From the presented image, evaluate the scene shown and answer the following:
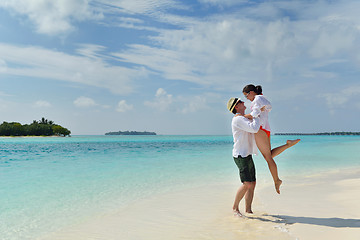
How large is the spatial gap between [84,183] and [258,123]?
6.31 m

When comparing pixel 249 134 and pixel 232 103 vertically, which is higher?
pixel 232 103

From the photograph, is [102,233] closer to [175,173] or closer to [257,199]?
[257,199]

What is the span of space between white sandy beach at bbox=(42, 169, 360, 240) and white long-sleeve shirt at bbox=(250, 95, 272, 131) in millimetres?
1416

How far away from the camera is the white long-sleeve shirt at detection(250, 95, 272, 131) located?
13.4ft

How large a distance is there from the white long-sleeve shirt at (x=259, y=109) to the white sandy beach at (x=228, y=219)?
1416 mm

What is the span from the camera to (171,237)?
3.92 meters

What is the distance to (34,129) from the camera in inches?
4437

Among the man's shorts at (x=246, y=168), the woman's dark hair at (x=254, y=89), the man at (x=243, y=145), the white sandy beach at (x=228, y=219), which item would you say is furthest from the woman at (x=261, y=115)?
the white sandy beach at (x=228, y=219)

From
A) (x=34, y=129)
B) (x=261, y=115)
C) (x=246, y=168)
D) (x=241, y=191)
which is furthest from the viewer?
(x=34, y=129)

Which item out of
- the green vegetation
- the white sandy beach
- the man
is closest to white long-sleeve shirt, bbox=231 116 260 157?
the man

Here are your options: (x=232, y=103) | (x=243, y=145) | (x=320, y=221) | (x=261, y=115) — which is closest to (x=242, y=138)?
(x=243, y=145)

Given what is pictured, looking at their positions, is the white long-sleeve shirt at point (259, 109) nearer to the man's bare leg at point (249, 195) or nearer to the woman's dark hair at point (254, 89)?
the woman's dark hair at point (254, 89)

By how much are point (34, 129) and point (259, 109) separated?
123 meters

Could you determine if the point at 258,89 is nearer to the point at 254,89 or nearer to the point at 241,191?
the point at 254,89
